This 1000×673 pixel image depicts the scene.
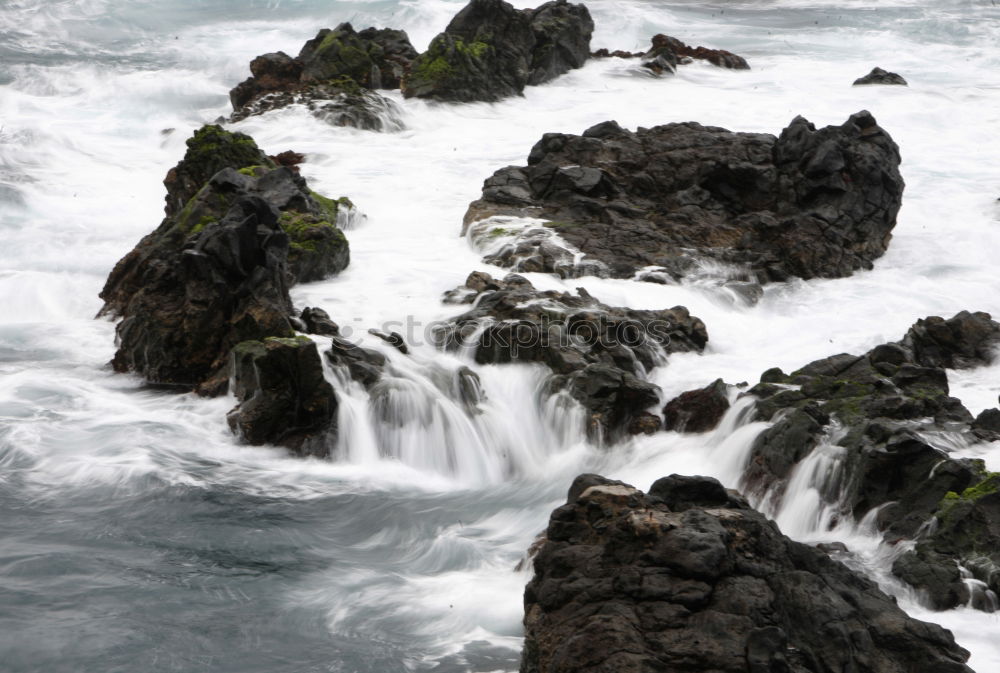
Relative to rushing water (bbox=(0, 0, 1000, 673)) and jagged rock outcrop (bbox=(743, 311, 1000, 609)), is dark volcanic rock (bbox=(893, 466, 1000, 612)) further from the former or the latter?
rushing water (bbox=(0, 0, 1000, 673))

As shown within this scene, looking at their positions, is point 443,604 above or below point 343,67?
below

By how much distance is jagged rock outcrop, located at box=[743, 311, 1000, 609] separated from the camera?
7.26m

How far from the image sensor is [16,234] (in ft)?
51.6

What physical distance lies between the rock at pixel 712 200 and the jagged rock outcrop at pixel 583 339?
134 cm

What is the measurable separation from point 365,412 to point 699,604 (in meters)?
5.29

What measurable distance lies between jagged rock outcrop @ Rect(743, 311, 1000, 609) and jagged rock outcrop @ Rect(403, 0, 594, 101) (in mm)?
13600

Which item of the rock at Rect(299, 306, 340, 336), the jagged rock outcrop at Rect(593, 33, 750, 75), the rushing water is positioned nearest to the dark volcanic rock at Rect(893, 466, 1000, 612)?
the rushing water

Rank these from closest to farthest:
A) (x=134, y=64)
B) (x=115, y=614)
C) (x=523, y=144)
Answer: (x=115, y=614), (x=523, y=144), (x=134, y=64)

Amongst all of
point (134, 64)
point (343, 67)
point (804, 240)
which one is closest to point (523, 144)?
point (343, 67)

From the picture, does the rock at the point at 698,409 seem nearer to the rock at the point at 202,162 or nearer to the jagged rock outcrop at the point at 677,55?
the rock at the point at 202,162

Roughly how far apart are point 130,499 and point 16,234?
8.28 metres

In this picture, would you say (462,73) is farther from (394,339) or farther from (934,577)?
(934,577)

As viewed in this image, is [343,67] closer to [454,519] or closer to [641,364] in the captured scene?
[641,364]

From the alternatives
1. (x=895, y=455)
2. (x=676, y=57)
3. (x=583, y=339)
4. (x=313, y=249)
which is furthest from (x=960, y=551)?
(x=676, y=57)
